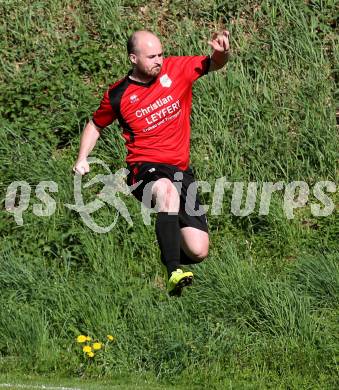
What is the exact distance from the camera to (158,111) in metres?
9.30

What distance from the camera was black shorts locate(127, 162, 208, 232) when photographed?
9.01 m

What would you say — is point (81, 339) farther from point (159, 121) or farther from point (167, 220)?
point (159, 121)

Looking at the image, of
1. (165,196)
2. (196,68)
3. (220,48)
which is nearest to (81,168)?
(165,196)

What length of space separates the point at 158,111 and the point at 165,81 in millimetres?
287

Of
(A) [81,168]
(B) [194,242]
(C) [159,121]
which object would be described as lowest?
(B) [194,242]

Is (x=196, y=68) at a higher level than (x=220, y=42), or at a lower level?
lower

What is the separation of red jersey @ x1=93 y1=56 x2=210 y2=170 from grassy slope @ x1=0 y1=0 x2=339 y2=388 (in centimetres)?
245

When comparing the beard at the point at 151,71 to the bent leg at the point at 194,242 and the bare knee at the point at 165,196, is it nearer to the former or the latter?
the bare knee at the point at 165,196

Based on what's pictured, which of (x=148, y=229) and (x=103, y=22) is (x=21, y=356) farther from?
(x=103, y=22)

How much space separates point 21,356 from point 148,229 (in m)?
2.20

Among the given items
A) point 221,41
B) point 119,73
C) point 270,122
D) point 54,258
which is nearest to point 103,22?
point 119,73

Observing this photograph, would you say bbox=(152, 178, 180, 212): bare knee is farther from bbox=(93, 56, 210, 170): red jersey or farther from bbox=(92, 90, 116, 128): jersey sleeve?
bbox=(92, 90, 116, 128): jersey sleeve

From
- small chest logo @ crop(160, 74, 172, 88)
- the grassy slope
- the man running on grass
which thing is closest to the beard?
the man running on grass

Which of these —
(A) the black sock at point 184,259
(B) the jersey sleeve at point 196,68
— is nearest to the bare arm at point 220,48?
(B) the jersey sleeve at point 196,68
